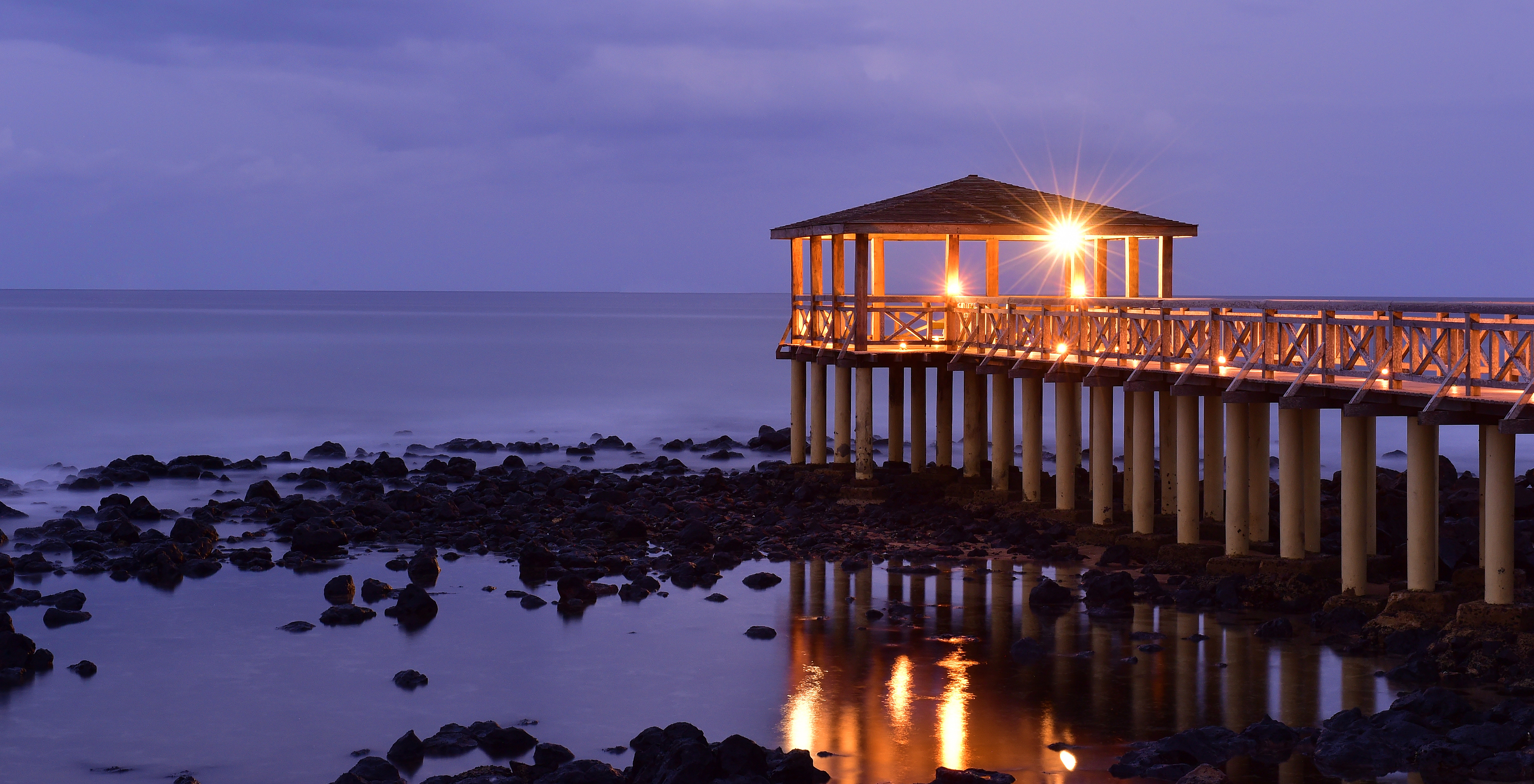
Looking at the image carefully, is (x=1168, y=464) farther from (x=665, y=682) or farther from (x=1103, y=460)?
(x=665, y=682)

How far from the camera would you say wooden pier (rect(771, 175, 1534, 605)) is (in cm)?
1448

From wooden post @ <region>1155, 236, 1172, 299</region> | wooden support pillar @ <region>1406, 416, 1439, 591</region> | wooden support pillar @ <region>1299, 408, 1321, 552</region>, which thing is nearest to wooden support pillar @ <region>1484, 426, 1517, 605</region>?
wooden support pillar @ <region>1406, 416, 1439, 591</region>

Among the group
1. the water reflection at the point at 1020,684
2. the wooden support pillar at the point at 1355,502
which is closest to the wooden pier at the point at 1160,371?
the wooden support pillar at the point at 1355,502

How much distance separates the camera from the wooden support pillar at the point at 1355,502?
51.8ft

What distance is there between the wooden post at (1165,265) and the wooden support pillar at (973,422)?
320cm

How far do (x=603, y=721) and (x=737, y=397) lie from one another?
130ft

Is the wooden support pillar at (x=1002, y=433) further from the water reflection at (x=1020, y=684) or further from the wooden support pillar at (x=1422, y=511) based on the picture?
the wooden support pillar at (x=1422, y=511)

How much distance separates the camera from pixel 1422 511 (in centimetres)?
1512

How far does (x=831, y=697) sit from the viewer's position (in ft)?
45.3

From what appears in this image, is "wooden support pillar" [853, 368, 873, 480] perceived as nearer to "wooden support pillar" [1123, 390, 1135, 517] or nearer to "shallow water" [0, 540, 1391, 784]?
"wooden support pillar" [1123, 390, 1135, 517]

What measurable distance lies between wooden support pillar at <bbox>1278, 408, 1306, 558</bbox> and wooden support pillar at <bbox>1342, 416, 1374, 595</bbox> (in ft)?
2.67

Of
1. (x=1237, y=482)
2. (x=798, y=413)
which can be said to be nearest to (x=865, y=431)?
(x=798, y=413)

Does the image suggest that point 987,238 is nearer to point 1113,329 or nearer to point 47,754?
point 1113,329

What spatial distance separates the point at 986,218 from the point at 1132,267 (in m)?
2.77
